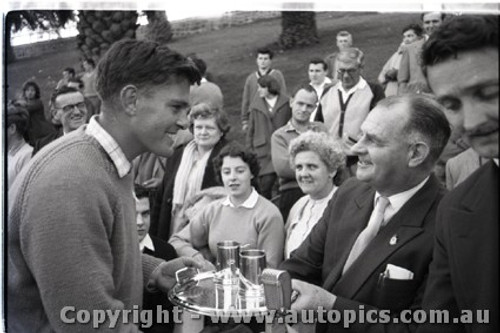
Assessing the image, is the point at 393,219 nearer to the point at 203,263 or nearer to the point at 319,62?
the point at 319,62

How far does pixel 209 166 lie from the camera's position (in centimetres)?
212

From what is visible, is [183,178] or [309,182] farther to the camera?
[183,178]

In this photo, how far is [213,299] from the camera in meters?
1.68

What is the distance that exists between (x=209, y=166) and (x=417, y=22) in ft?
2.95

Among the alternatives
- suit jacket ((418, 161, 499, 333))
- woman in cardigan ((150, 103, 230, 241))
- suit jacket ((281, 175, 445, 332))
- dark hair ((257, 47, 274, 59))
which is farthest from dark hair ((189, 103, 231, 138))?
suit jacket ((418, 161, 499, 333))

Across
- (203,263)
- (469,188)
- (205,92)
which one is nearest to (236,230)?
(203,263)

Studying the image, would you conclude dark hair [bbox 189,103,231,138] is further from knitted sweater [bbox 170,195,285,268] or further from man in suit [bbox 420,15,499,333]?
man in suit [bbox 420,15,499,333]

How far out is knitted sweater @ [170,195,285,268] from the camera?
1966 millimetres

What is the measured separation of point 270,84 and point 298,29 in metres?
0.21

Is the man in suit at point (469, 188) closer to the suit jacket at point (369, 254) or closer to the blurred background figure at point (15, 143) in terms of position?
the suit jacket at point (369, 254)

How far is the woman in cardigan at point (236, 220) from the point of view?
1972 mm

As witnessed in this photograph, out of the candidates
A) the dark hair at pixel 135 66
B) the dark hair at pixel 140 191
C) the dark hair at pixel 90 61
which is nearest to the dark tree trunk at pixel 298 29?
the dark hair at pixel 135 66

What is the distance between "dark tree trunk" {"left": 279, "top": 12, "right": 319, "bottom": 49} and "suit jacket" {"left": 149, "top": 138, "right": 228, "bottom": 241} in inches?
18.7

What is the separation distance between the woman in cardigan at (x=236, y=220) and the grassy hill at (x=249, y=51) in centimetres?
15
